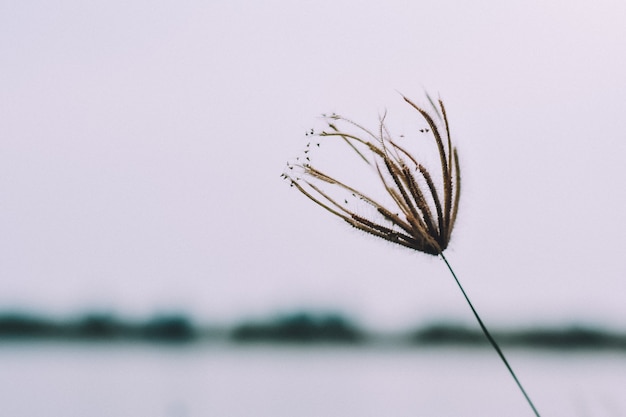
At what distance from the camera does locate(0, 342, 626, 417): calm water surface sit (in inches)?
324

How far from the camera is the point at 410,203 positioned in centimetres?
208

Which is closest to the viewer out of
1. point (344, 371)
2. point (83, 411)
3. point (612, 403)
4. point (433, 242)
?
point (433, 242)

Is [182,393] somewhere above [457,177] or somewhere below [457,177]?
below

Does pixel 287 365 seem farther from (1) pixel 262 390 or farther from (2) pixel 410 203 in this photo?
(2) pixel 410 203

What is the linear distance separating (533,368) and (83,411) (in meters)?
11.8

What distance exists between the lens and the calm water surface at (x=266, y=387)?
27.0 ft

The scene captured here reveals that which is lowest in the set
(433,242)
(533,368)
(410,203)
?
(533,368)

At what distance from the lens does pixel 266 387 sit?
11.1 meters

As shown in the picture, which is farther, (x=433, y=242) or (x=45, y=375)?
(x=45, y=375)

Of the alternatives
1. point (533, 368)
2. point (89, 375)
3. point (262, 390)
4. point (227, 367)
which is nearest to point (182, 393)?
point (262, 390)

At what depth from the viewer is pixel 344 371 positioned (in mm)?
14859

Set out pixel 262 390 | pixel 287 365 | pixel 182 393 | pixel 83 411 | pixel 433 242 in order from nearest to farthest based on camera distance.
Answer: pixel 433 242
pixel 83 411
pixel 182 393
pixel 262 390
pixel 287 365

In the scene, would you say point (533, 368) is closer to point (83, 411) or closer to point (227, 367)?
point (227, 367)

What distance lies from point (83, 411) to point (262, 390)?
333 centimetres
